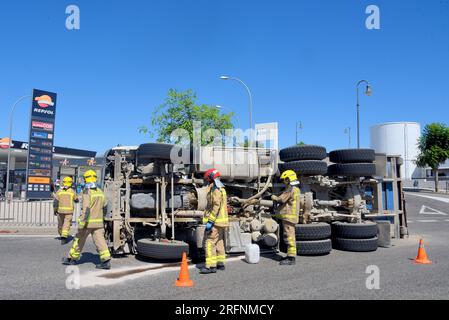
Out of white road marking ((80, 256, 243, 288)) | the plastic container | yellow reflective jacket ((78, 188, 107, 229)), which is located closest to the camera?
white road marking ((80, 256, 243, 288))

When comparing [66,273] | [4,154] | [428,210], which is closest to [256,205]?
[66,273]

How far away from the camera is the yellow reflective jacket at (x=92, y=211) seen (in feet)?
21.2

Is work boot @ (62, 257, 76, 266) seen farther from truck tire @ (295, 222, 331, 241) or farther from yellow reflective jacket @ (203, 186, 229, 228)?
truck tire @ (295, 222, 331, 241)

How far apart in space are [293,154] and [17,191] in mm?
31985

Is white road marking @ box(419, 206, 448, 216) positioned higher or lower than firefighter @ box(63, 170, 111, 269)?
lower

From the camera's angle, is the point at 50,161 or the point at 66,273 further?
the point at 50,161

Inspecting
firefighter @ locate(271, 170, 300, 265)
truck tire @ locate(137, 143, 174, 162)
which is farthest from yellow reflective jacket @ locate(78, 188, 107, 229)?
firefighter @ locate(271, 170, 300, 265)

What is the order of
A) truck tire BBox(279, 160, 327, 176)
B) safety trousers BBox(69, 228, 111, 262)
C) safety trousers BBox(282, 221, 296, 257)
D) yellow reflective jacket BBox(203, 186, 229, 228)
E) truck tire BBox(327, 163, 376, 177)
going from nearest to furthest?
yellow reflective jacket BBox(203, 186, 229, 228)
safety trousers BBox(69, 228, 111, 262)
safety trousers BBox(282, 221, 296, 257)
truck tire BBox(279, 160, 327, 176)
truck tire BBox(327, 163, 376, 177)

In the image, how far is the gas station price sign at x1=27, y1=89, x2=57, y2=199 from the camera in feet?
77.8

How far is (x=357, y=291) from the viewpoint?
16.4 ft

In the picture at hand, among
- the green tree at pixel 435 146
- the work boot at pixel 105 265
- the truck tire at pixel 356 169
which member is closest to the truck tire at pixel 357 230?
the truck tire at pixel 356 169

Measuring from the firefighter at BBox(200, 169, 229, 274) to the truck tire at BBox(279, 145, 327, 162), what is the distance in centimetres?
256

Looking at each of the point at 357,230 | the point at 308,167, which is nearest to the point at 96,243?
the point at 308,167
